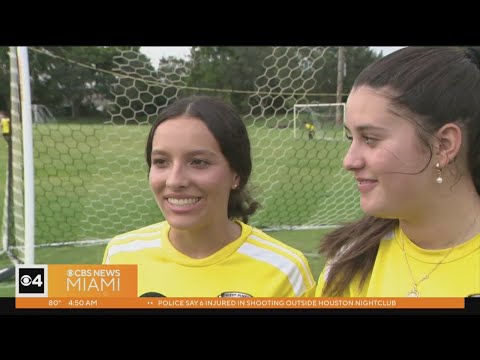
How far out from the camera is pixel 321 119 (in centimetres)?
138

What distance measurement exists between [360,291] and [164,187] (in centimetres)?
49

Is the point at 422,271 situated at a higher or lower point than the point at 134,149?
lower

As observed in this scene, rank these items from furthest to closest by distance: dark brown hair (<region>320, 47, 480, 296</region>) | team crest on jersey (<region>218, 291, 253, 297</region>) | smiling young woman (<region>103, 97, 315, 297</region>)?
team crest on jersey (<region>218, 291, 253, 297</region>), smiling young woman (<region>103, 97, 315, 297</region>), dark brown hair (<region>320, 47, 480, 296</region>)

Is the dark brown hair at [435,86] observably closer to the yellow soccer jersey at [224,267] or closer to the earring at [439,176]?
the earring at [439,176]

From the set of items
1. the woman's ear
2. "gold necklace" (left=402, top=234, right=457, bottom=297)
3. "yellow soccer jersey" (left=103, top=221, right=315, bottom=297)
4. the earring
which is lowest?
"gold necklace" (left=402, top=234, right=457, bottom=297)

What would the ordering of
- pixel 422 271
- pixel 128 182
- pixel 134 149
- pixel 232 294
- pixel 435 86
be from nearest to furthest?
1. pixel 435 86
2. pixel 422 271
3. pixel 232 294
4. pixel 134 149
5. pixel 128 182

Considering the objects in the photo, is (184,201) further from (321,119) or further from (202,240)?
(321,119)

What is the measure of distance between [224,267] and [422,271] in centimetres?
42

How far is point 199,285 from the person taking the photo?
4.00ft

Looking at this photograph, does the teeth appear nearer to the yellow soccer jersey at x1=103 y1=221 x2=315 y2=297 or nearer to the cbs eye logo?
the yellow soccer jersey at x1=103 y1=221 x2=315 y2=297

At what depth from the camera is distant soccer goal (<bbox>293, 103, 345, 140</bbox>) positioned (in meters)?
1.33

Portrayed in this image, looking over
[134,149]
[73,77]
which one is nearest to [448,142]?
[134,149]

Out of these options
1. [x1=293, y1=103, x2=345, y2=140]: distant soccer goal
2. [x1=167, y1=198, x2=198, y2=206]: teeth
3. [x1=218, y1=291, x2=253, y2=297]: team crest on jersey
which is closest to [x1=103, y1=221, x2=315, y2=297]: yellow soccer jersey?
[x1=218, y1=291, x2=253, y2=297]: team crest on jersey

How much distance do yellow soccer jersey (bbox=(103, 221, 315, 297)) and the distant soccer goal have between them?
0.33 m
